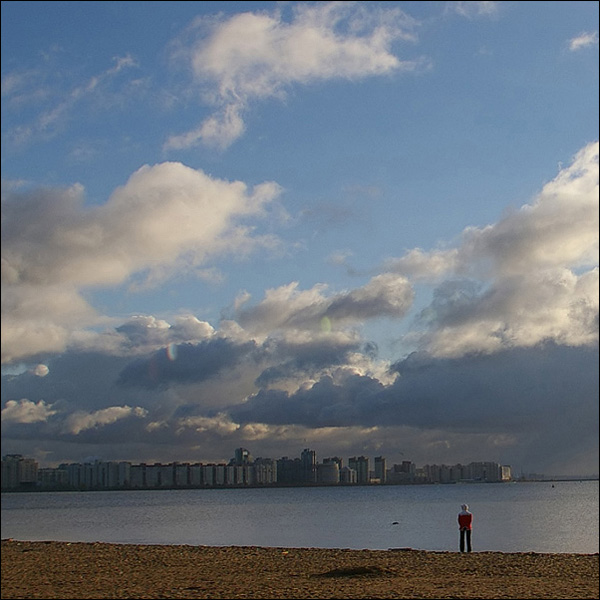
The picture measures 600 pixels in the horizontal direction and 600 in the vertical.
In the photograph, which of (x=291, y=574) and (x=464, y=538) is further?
(x=464, y=538)

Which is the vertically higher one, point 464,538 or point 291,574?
point 291,574

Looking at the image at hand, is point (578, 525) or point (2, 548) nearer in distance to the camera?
point (2, 548)

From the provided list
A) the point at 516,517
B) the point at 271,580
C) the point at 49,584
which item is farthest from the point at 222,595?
the point at 516,517

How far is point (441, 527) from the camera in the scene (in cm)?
6144

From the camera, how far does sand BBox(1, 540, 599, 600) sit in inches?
717

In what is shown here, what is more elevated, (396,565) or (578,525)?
(396,565)

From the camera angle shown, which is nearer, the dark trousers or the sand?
the sand

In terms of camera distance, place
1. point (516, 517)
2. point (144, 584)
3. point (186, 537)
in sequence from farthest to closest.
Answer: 1. point (516, 517)
2. point (186, 537)
3. point (144, 584)

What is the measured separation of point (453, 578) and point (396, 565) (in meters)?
3.41

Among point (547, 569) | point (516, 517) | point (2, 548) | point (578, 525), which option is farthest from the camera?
point (516, 517)

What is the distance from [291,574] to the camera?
21750mm

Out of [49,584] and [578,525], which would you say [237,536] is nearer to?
[578,525]

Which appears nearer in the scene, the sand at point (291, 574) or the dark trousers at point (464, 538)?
the sand at point (291, 574)

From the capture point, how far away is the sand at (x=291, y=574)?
18.2m
